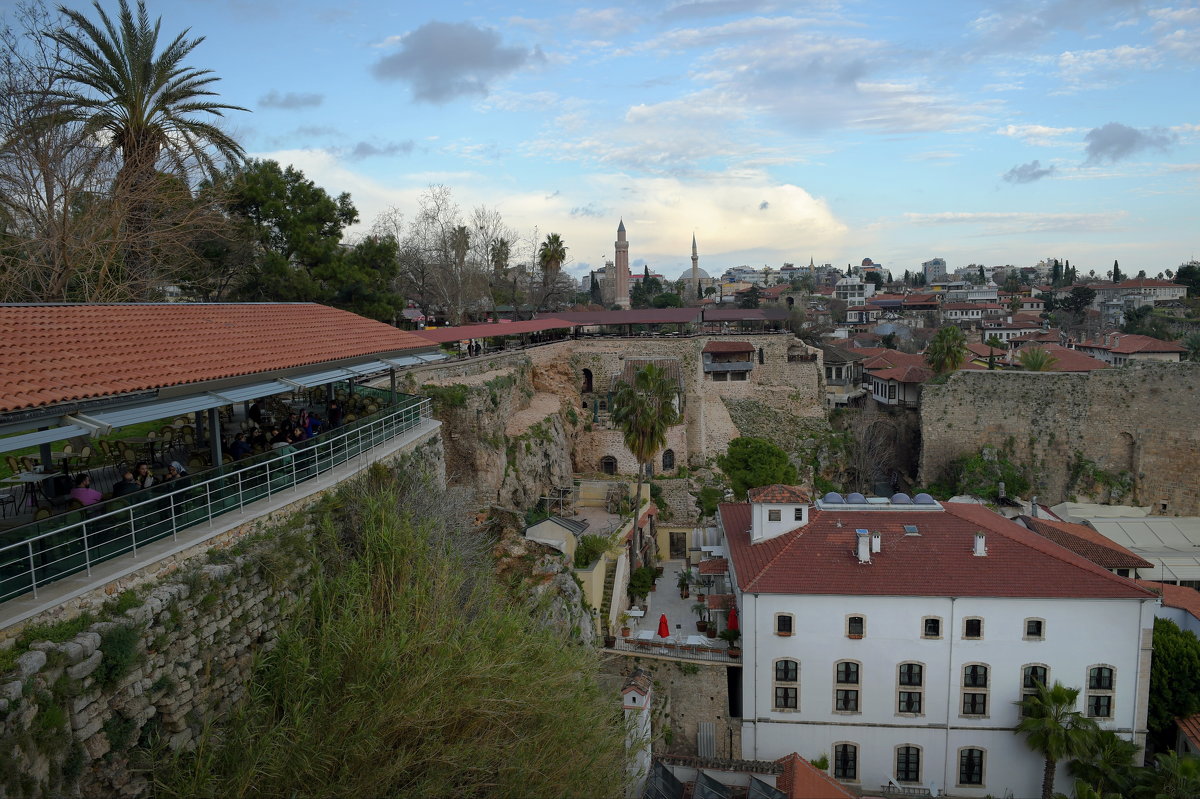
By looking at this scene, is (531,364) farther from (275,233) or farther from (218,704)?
(218,704)

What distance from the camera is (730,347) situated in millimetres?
42031

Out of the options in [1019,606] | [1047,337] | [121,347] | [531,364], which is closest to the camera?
[121,347]

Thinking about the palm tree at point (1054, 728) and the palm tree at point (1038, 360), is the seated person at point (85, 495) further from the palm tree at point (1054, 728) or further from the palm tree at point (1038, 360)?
the palm tree at point (1038, 360)

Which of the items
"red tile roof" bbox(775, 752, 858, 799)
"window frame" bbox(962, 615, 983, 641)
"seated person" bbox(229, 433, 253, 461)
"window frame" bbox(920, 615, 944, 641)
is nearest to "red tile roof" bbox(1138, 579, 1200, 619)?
"window frame" bbox(962, 615, 983, 641)

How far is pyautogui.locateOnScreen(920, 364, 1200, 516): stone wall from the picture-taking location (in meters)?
35.7

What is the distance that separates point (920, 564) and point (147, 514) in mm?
20484

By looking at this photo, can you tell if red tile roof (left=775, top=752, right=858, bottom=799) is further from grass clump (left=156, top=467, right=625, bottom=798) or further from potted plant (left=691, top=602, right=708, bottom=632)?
grass clump (left=156, top=467, right=625, bottom=798)

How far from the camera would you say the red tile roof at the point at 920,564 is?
69.4ft

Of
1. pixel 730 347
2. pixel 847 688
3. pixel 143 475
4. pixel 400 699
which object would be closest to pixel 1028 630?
pixel 847 688

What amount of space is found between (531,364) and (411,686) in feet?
88.8

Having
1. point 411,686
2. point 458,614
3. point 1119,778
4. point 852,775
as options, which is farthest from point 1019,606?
point 411,686

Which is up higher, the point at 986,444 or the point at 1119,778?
the point at 986,444

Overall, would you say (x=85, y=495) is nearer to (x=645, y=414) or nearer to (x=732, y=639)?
(x=732, y=639)

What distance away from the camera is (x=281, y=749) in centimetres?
834
